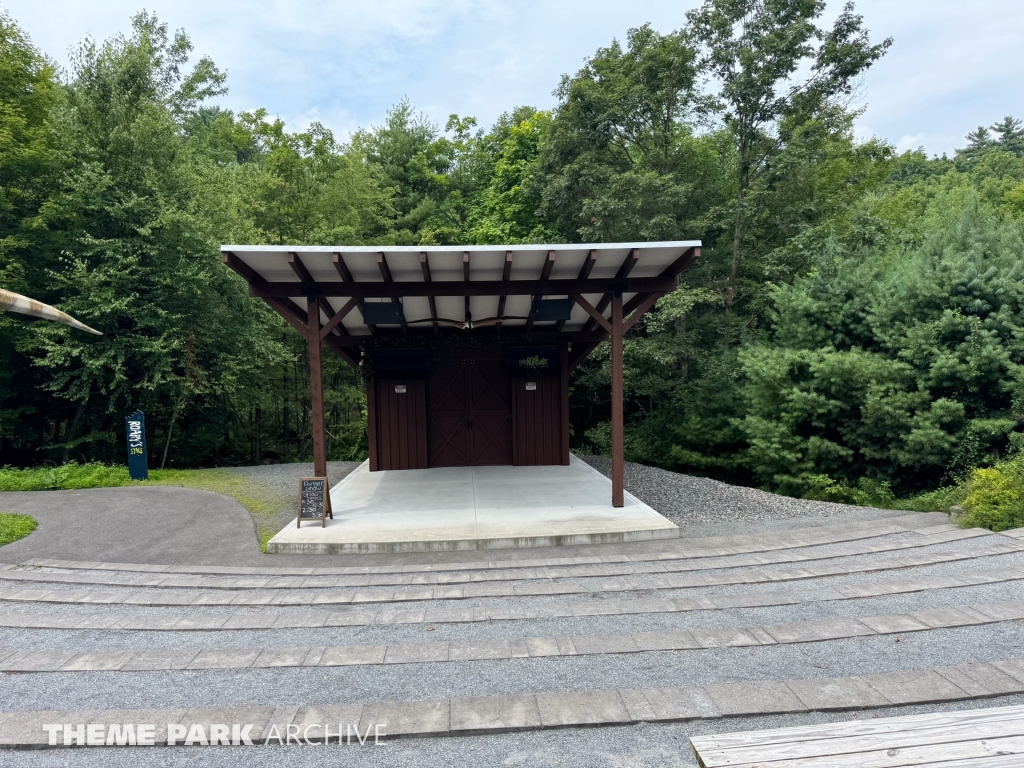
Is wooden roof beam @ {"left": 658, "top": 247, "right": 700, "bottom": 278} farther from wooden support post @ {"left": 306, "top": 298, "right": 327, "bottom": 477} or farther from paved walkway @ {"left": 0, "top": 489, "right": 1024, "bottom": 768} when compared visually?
wooden support post @ {"left": 306, "top": 298, "right": 327, "bottom": 477}

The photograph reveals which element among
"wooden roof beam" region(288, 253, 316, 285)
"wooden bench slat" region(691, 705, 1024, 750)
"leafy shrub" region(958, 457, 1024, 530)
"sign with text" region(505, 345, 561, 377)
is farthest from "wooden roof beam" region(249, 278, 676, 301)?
"wooden bench slat" region(691, 705, 1024, 750)

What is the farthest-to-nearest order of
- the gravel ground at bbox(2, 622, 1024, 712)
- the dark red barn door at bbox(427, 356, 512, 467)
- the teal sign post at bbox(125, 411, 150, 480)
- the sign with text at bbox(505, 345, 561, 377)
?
1. the dark red barn door at bbox(427, 356, 512, 467)
2. the sign with text at bbox(505, 345, 561, 377)
3. the teal sign post at bbox(125, 411, 150, 480)
4. the gravel ground at bbox(2, 622, 1024, 712)

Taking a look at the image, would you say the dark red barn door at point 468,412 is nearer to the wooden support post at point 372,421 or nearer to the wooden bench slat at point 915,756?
the wooden support post at point 372,421

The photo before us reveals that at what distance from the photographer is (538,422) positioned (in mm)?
10234

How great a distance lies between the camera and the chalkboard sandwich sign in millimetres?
6324

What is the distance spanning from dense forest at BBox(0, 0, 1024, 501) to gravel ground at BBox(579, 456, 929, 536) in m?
2.05

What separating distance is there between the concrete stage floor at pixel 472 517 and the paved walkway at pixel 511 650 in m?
0.60

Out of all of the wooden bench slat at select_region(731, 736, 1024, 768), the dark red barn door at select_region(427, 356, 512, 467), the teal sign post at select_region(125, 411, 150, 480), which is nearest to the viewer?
the wooden bench slat at select_region(731, 736, 1024, 768)

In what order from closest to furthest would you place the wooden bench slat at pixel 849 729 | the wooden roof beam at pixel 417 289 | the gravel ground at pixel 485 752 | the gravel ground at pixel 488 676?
the wooden bench slat at pixel 849 729, the gravel ground at pixel 485 752, the gravel ground at pixel 488 676, the wooden roof beam at pixel 417 289

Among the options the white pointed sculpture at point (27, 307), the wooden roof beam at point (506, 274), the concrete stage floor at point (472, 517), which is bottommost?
the concrete stage floor at point (472, 517)

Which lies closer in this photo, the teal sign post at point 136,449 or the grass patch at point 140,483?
the grass patch at point 140,483

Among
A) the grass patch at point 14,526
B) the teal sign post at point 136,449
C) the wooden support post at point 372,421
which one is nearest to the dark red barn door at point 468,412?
the wooden support post at point 372,421

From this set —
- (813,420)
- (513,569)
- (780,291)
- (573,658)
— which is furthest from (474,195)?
(573,658)

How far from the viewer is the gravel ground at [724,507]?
247 inches
